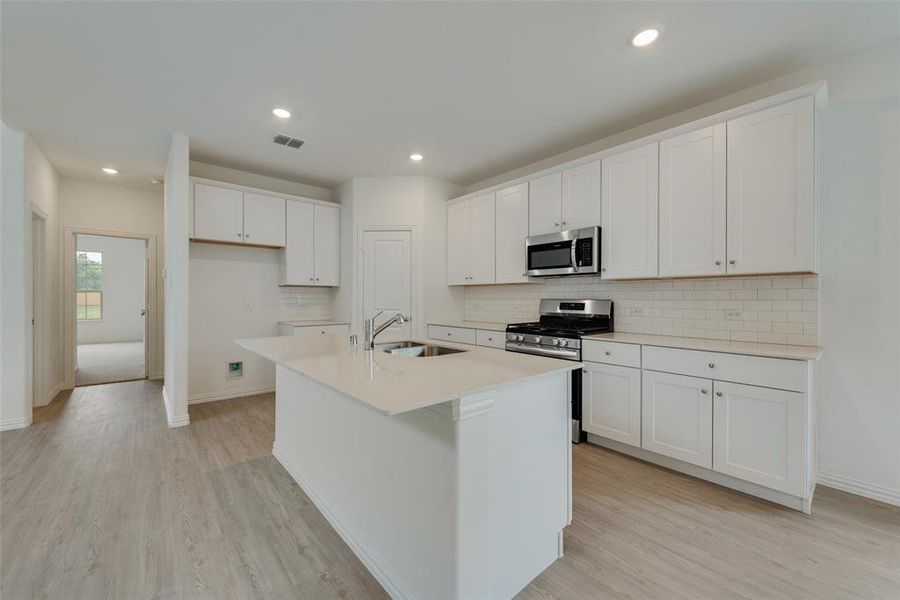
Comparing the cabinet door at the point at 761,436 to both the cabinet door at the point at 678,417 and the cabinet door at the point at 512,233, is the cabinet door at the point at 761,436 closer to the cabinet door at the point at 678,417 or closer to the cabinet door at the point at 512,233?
the cabinet door at the point at 678,417

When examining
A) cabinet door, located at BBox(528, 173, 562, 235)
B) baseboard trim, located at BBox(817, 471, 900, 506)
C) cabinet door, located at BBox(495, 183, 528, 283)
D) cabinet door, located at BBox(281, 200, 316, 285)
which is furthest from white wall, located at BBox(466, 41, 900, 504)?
cabinet door, located at BBox(281, 200, 316, 285)

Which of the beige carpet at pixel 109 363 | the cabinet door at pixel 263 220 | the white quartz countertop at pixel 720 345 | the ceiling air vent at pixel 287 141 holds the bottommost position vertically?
the beige carpet at pixel 109 363

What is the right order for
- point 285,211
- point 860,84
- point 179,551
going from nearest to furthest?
point 179,551, point 860,84, point 285,211

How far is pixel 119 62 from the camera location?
235 cm

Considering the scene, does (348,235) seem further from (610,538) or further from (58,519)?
(610,538)

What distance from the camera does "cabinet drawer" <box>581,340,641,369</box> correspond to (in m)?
2.69

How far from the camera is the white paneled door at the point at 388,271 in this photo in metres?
4.56

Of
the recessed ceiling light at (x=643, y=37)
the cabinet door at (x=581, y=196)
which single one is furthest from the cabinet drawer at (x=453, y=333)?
the recessed ceiling light at (x=643, y=37)

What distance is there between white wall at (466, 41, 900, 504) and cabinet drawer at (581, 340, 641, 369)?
1059 mm

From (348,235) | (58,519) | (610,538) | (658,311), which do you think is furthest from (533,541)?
(348,235)

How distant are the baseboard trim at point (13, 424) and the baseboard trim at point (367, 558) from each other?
300 cm

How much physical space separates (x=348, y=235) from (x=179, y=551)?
3.49 m

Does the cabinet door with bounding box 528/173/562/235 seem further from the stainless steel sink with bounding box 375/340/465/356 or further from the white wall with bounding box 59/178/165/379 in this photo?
the white wall with bounding box 59/178/165/379

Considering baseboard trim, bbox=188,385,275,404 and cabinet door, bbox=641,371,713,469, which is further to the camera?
baseboard trim, bbox=188,385,275,404
